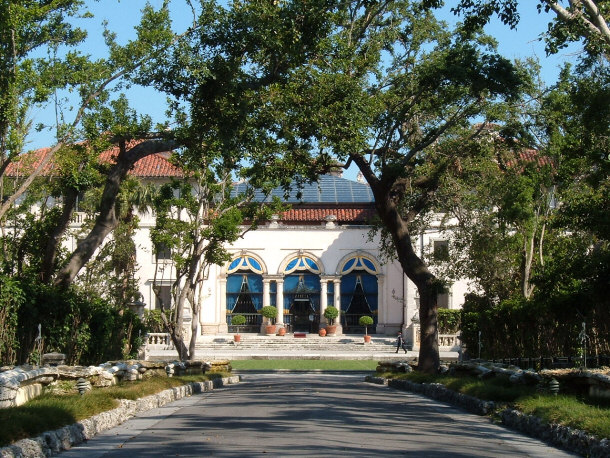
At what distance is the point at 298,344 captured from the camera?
54125 millimetres

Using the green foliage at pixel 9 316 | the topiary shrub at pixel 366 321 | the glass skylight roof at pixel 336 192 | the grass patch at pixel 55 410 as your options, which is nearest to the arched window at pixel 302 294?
the topiary shrub at pixel 366 321

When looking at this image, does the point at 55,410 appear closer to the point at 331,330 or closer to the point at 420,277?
the point at 420,277

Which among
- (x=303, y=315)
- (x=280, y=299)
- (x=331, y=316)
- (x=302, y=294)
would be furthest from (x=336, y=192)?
(x=331, y=316)

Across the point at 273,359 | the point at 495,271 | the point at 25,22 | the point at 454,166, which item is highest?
the point at 25,22

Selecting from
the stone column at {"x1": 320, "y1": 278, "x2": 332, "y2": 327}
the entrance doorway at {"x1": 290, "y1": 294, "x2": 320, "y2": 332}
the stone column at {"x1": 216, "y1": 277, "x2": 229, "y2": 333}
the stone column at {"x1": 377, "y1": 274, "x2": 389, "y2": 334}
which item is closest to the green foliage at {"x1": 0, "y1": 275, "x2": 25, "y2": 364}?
the stone column at {"x1": 216, "y1": 277, "x2": 229, "y2": 333}

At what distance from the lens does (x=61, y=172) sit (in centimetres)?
2081

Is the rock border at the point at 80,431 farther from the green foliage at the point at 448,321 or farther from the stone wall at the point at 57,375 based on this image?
the green foliage at the point at 448,321

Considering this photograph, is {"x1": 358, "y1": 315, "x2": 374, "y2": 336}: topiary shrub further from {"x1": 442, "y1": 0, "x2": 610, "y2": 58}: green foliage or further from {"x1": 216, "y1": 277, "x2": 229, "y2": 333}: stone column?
{"x1": 442, "y1": 0, "x2": 610, "y2": 58}: green foliage

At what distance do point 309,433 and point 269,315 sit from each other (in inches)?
1873

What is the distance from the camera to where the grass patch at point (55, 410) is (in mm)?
9099

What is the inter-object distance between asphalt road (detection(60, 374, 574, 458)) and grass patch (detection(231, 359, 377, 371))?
2261 cm

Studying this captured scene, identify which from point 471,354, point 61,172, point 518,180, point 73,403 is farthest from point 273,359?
point 73,403

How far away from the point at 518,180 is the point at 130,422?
19.1 meters

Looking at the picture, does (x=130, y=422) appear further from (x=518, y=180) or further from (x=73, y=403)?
(x=518, y=180)
